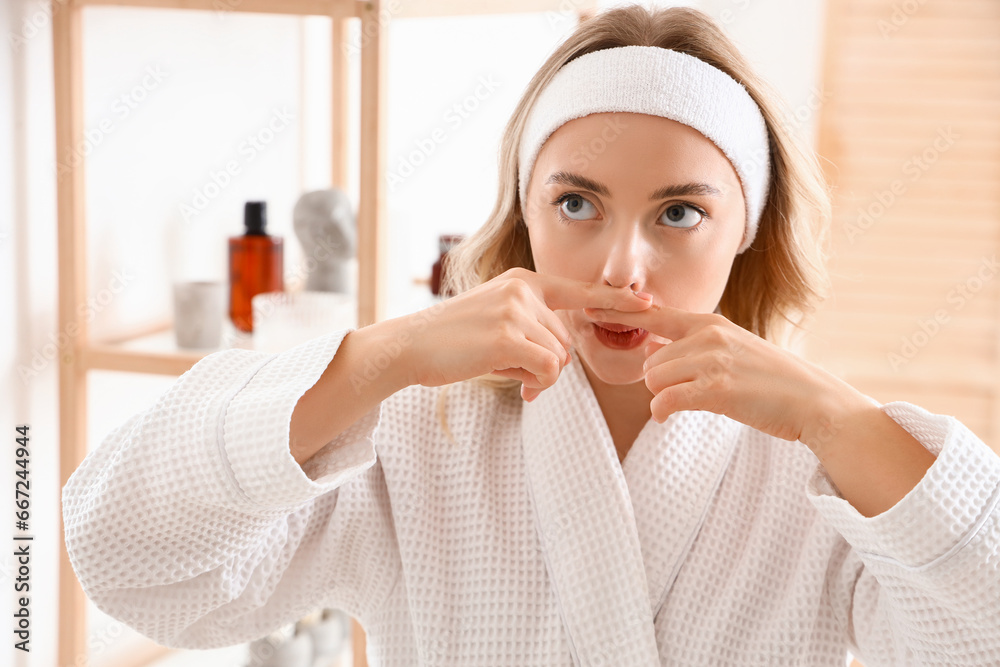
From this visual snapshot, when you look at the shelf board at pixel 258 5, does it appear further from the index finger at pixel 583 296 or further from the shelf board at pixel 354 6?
Result: the index finger at pixel 583 296

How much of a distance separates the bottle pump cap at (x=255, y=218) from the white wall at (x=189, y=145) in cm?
13

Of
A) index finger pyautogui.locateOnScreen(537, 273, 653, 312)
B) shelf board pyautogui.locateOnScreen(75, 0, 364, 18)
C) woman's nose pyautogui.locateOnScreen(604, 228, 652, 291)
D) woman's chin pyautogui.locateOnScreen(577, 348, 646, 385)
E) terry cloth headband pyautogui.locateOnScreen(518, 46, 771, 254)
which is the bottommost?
woman's chin pyautogui.locateOnScreen(577, 348, 646, 385)

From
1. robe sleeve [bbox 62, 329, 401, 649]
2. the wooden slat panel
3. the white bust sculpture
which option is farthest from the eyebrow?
the wooden slat panel

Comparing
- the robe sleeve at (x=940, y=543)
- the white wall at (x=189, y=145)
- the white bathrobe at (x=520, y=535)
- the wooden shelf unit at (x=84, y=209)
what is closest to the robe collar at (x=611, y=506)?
the white bathrobe at (x=520, y=535)

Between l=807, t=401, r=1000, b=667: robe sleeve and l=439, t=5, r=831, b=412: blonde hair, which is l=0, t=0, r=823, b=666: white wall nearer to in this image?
l=439, t=5, r=831, b=412: blonde hair

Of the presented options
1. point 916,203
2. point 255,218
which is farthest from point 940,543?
point 916,203

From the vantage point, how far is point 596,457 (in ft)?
2.78

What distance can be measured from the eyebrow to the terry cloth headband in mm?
45

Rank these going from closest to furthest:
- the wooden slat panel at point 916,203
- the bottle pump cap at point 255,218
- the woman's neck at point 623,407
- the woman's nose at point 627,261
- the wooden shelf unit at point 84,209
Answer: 1. the woman's nose at point 627,261
2. the woman's neck at point 623,407
3. the wooden shelf unit at point 84,209
4. the bottle pump cap at point 255,218
5. the wooden slat panel at point 916,203

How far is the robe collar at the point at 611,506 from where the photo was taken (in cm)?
79

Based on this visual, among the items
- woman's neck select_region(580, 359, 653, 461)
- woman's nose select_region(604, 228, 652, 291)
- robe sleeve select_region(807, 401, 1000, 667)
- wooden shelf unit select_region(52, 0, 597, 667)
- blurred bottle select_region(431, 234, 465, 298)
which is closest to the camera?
robe sleeve select_region(807, 401, 1000, 667)

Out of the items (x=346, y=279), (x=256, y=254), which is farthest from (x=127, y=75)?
(x=346, y=279)

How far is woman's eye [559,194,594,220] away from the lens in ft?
2.59

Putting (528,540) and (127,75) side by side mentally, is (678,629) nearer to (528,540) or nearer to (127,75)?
(528,540)
